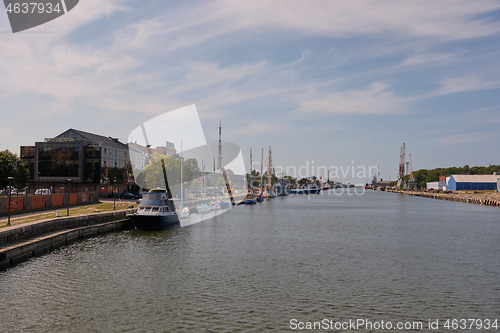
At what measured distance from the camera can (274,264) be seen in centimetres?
4056

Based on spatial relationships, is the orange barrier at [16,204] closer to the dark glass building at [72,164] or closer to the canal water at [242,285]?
the canal water at [242,285]

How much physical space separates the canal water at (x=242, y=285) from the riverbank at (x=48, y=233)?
1.65 meters

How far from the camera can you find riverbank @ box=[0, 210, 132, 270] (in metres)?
38.7

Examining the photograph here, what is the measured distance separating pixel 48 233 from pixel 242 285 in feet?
98.3

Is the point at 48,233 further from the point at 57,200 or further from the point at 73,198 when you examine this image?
the point at 73,198

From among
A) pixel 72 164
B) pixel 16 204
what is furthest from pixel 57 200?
pixel 72 164

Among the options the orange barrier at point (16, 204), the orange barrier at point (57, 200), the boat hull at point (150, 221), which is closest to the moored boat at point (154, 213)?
the boat hull at point (150, 221)

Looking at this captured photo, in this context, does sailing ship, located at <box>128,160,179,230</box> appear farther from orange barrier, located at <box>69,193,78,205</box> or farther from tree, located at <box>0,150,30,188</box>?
tree, located at <box>0,150,30,188</box>

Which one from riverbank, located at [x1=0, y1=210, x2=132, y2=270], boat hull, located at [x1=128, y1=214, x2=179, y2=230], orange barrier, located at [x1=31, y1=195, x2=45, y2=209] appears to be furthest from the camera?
orange barrier, located at [x1=31, y1=195, x2=45, y2=209]

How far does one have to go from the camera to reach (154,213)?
6688 centimetres

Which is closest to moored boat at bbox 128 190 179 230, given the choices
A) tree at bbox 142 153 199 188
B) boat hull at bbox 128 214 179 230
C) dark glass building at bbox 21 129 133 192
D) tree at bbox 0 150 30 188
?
boat hull at bbox 128 214 179 230

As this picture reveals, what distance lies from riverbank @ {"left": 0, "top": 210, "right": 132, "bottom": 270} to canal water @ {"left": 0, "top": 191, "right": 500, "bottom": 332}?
165cm

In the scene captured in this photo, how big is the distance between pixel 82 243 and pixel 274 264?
1058 inches

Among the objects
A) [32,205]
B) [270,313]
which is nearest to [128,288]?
[270,313]
